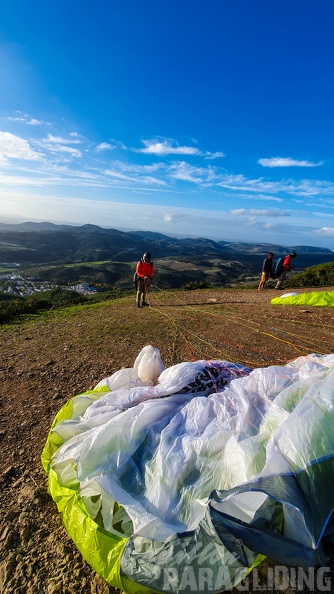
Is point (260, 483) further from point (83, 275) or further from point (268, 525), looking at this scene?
point (83, 275)

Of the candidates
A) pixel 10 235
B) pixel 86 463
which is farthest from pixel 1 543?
pixel 10 235

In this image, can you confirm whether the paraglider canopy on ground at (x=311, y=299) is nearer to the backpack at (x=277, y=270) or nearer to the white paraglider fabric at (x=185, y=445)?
the backpack at (x=277, y=270)

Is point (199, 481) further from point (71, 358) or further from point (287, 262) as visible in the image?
Answer: point (287, 262)

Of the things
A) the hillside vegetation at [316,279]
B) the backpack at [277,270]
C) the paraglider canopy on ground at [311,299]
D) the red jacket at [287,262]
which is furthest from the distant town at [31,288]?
the paraglider canopy on ground at [311,299]

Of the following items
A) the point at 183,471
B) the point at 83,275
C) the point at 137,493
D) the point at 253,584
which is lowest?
the point at 83,275

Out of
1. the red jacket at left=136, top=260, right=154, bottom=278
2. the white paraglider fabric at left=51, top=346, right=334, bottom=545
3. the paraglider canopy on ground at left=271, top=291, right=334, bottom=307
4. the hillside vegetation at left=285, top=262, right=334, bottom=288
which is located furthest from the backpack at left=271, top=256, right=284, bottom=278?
the white paraglider fabric at left=51, top=346, right=334, bottom=545

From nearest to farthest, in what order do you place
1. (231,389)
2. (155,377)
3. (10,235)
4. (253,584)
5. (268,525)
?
(268,525)
(253,584)
(231,389)
(155,377)
(10,235)

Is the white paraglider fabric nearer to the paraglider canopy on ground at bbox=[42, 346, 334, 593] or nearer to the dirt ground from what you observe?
the paraglider canopy on ground at bbox=[42, 346, 334, 593]
